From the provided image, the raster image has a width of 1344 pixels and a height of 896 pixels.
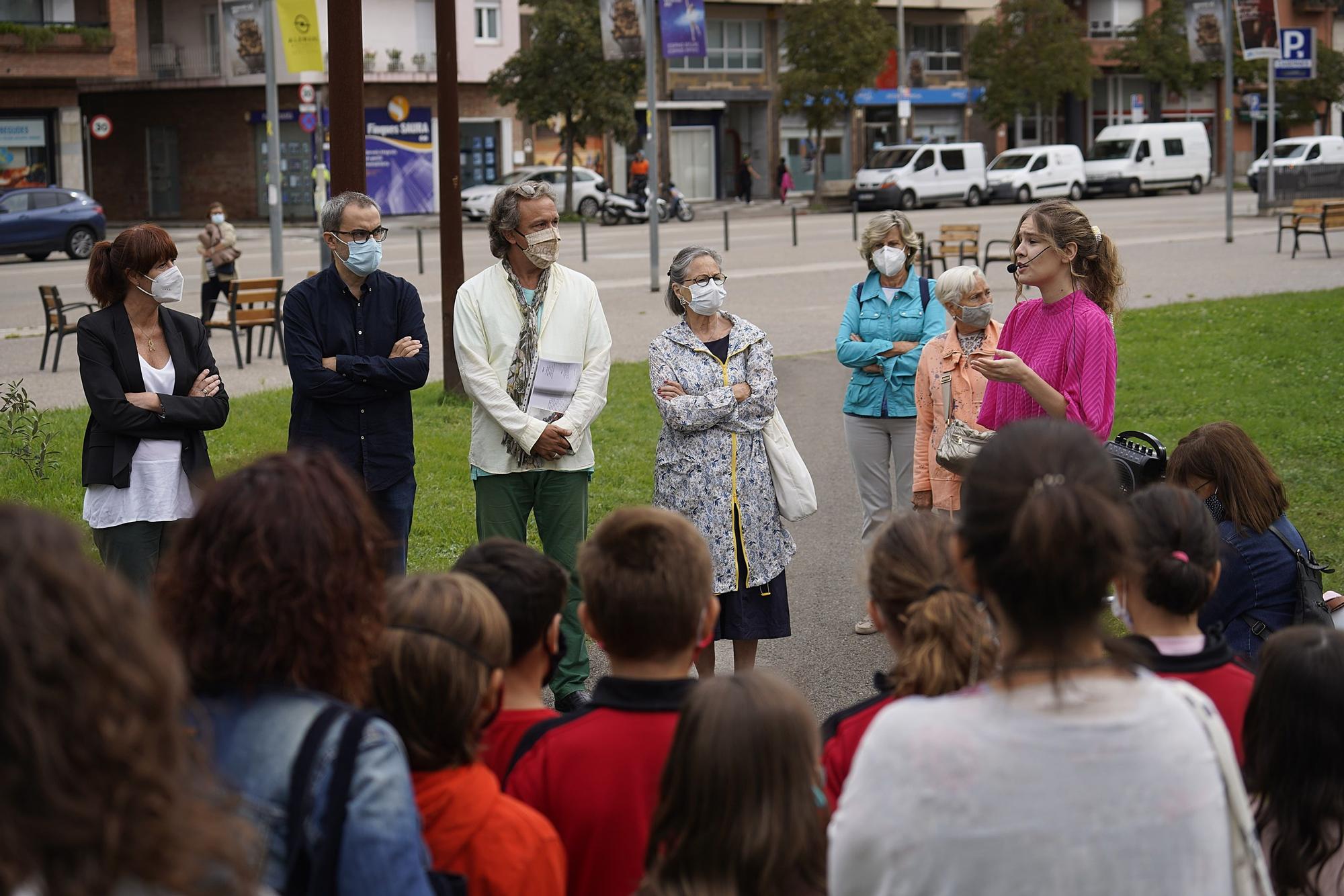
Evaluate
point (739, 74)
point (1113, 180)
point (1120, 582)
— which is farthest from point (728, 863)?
point (739, 74)

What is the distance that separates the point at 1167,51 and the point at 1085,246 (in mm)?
60940

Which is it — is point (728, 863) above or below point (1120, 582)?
below

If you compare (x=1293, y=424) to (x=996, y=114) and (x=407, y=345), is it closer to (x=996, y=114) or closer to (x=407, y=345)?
(x=407, y=345)

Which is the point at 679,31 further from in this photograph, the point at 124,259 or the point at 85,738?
the point at 85,738

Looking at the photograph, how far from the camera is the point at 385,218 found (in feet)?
166

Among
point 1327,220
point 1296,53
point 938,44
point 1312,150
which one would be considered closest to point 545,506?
point 1327,220

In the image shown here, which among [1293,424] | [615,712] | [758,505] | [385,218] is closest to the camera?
[615,712]

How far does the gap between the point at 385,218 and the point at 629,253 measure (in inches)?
861

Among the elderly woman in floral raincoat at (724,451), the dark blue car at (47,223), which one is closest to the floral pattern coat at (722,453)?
the elderly woman in floral raincoat at (724,451)

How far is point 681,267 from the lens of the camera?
595cm

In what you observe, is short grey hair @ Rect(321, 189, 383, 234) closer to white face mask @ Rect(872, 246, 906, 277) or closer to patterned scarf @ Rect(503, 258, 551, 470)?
patterned scarf @ Rect(503, 258, 551, 470)

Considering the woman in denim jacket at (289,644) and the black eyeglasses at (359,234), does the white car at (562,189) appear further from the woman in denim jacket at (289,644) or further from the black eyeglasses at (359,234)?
the woman in denim jacket at (289,644)

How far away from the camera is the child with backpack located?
7.65 feet

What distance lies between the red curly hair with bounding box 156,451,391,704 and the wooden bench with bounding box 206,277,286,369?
47.1ft
